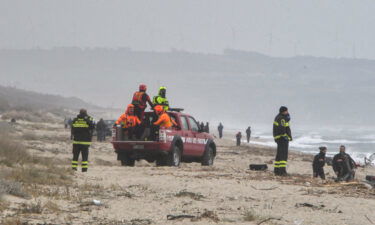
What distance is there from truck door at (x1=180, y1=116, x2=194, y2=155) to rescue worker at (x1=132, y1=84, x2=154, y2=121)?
4.89 feet

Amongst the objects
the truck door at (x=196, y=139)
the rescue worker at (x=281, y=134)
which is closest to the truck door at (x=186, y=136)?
the truck door at (x=196, y=139)

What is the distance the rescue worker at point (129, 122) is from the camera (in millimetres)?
18078

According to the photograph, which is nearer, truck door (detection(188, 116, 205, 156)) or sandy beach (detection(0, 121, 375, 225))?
sandy beach (detection(0, 121, 375, 225))

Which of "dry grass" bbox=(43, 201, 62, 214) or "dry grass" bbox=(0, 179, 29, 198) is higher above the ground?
"dry grass" bbox=(0, 179, 29, 198)

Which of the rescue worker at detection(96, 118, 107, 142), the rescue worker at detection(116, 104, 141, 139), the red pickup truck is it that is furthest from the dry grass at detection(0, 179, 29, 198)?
the rescue worker at detection(96, 118, 107, 142)

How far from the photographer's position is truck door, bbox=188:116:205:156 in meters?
20.0

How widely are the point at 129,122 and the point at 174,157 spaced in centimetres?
156

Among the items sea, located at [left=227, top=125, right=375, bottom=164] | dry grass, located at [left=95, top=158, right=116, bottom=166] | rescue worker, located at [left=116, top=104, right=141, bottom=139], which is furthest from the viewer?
sea, located at [left=227, top=125, right=375, bottom=164]

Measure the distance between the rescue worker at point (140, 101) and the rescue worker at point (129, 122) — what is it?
10 centimetres

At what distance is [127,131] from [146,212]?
8.47m

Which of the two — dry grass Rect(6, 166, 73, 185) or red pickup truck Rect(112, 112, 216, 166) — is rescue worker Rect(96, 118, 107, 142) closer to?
red pickup truck Rect(112, 112, 216, 166)

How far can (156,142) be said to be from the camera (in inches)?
712

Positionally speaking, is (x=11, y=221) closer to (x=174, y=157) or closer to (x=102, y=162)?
(x=174, y=157)

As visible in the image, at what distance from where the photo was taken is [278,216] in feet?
32.8
